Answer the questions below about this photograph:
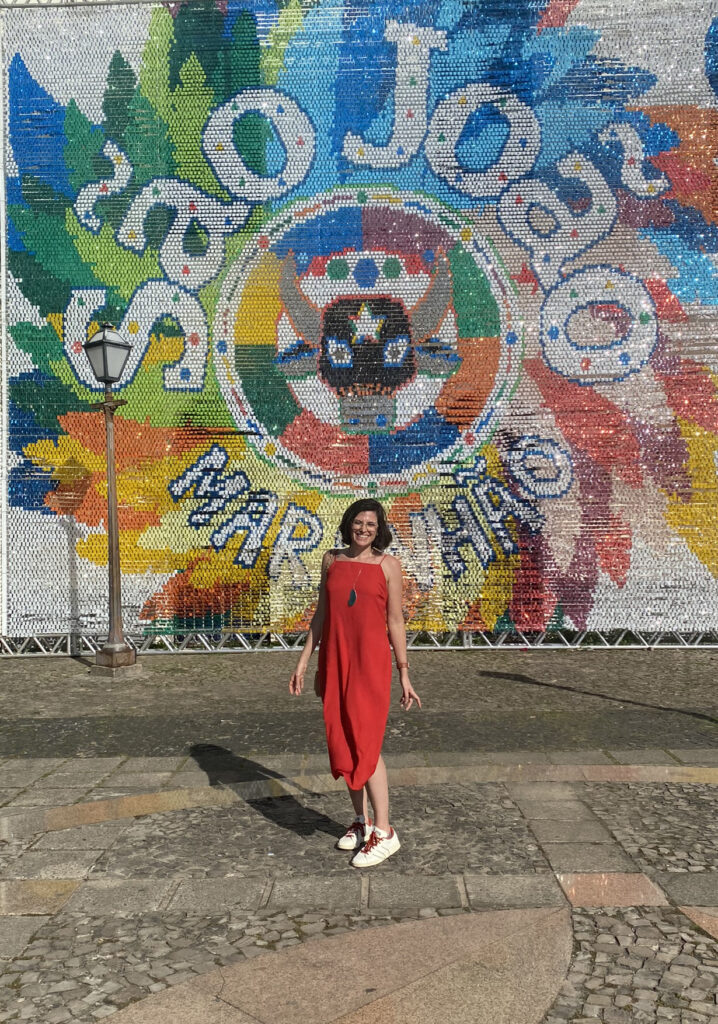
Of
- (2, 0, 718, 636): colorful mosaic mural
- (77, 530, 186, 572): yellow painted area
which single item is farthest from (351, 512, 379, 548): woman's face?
(77, 530, 186, 572): yellow painted area

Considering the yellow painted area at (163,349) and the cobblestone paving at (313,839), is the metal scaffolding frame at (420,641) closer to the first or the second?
the yellow painted area at (163,349)

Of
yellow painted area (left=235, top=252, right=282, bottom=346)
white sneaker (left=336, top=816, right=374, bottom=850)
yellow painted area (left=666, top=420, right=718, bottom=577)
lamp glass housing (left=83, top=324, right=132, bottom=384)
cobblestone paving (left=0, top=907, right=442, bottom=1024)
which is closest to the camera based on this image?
cobblestone paving (left=0, top=907, right=442, bottom=1024)

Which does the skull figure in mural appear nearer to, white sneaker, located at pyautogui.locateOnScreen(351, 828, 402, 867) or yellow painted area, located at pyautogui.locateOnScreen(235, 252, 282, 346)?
yellow painted area, located at pyautogui.locateOnScreen(235, 252, 282, 346)

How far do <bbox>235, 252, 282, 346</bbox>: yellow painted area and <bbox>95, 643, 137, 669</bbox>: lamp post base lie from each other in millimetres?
3288

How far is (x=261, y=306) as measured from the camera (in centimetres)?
977

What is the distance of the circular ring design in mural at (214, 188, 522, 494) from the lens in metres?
9.66

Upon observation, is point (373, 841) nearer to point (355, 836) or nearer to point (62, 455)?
point (355, 836)

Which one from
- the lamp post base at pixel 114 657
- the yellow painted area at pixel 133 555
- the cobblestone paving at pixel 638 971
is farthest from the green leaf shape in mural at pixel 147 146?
the cobblestone paving at pixel 638 971

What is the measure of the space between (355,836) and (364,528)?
1.44 metres

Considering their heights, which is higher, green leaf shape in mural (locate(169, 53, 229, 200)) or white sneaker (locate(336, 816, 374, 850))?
green leaf shape in mural (locate(169, 53, 229, 200))

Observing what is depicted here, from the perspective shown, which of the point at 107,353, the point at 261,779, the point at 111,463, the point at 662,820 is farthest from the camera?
the point at 111,463

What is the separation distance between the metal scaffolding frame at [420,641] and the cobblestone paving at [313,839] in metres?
4.50

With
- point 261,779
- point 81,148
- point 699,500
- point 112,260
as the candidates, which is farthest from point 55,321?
point 699,500

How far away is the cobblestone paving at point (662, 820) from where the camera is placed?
13.9 ft
